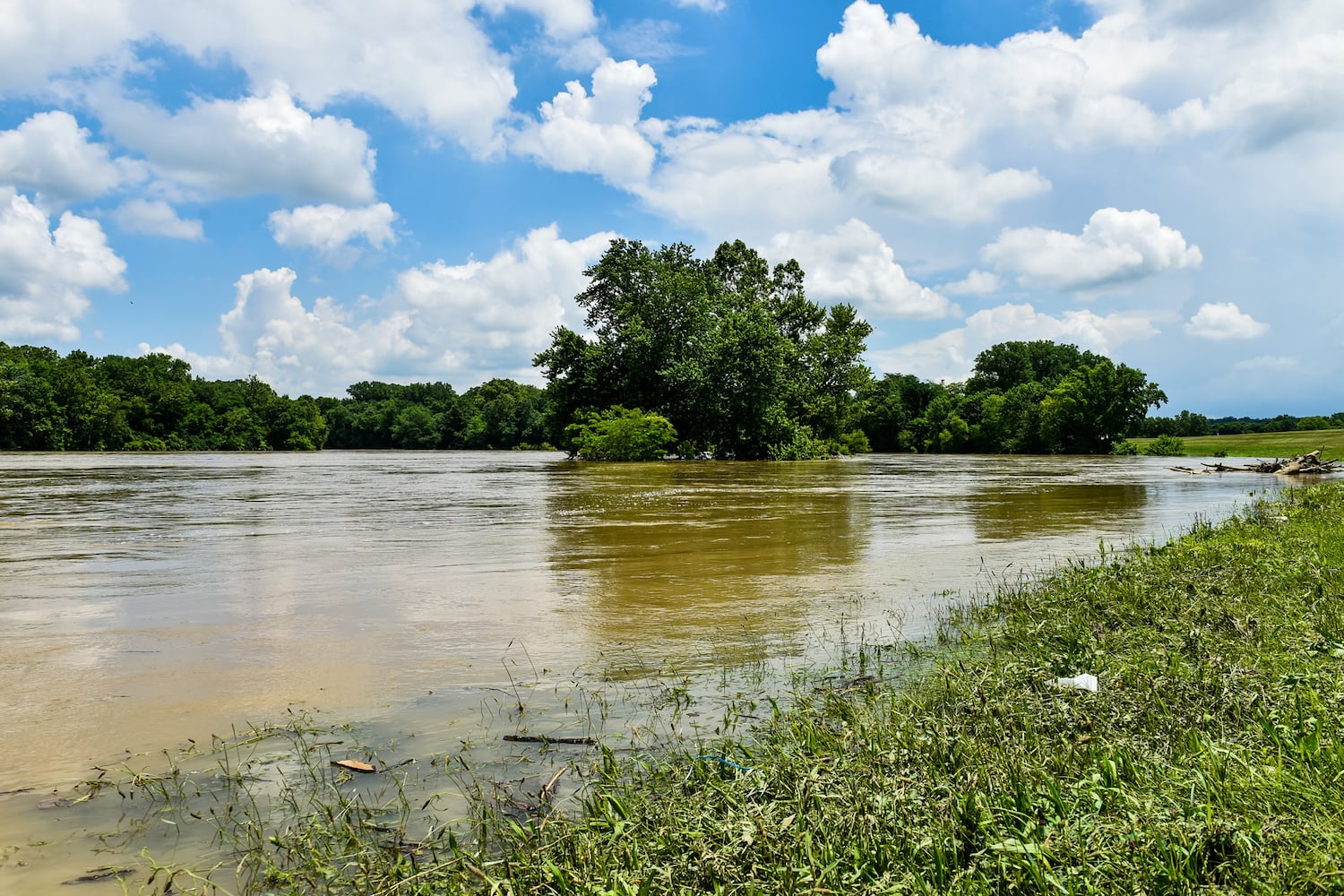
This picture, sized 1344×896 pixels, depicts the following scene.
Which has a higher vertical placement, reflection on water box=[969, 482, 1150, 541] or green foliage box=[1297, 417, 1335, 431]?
green foliage box=[1297, 417, 1335, 431]

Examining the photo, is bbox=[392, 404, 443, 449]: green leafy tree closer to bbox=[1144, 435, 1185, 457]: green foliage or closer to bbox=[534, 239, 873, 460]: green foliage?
bbox=[534, 239, 873, 460]: green foliage

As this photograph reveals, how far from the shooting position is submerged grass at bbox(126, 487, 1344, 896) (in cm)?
258

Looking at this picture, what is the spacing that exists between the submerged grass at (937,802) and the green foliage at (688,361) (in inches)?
1569

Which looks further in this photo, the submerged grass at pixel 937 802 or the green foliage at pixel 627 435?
the green foliage at pixel 627 435

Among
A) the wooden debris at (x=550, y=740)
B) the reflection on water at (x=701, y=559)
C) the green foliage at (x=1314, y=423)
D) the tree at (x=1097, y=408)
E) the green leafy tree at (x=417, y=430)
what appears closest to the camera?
the wooden debris at (x=550, y=740)

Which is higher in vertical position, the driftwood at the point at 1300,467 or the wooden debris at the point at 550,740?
the driftwood at the point at 1300,467

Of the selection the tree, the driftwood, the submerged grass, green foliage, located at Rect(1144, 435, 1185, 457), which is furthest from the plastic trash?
the tree

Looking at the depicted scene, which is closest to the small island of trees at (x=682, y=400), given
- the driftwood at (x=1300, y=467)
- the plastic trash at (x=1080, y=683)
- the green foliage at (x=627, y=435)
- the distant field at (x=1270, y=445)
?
the green foliage at (x=627, y=435)

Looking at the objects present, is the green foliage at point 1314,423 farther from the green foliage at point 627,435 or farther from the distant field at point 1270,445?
the green foliage at point 627,435

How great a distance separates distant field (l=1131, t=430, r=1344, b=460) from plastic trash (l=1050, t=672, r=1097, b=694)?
45.5m

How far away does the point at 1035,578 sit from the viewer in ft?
28.9

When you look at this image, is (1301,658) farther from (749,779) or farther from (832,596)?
(832,596)

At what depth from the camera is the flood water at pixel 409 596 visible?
4762mm

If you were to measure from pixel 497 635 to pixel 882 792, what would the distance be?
409 centimetres
